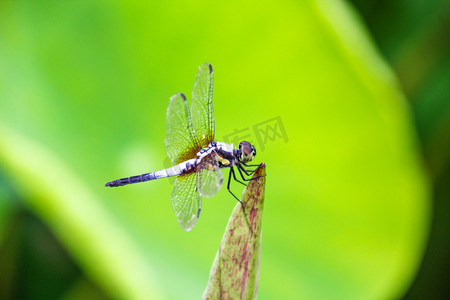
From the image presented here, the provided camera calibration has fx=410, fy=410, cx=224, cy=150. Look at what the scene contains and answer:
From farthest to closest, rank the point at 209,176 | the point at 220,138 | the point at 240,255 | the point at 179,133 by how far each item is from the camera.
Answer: the point at 220,138, the point at 179,133, the point at 209,176, the point at 240,255

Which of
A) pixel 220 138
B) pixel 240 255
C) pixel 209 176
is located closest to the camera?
pixel 240 255

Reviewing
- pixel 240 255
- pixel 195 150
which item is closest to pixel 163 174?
pixel 195 150

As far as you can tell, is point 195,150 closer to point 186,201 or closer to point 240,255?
point 186,201

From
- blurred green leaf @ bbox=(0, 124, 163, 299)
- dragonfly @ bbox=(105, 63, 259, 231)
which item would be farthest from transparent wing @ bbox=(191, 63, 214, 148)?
blurred green leaf @ bbox=(0, 124, 163, 299)

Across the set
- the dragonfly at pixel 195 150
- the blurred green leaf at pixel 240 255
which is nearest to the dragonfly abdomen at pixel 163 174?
the dragonfly at pixel 195 150

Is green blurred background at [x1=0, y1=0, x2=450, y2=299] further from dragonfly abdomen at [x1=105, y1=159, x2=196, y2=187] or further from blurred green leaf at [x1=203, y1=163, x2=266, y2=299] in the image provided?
blurred green leaf at [x1=203, y1=163, x2=266, y2=299]

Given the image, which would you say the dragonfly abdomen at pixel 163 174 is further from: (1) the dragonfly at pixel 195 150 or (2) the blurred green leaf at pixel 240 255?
(2) the blurred green leaf at pixel 240 255
